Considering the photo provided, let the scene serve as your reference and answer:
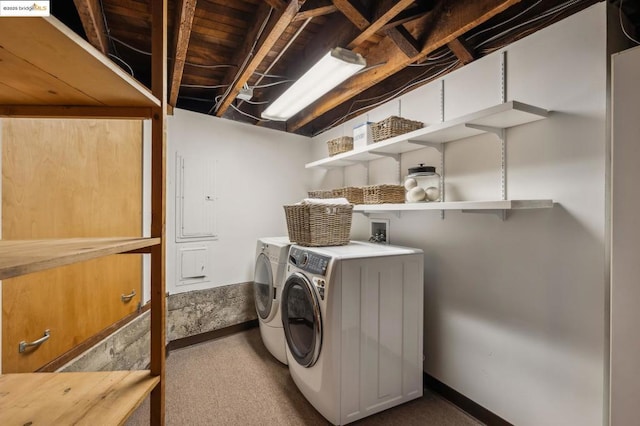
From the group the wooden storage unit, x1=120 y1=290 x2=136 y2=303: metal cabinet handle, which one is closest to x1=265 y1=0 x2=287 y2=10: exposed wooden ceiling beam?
the wooden storage unit

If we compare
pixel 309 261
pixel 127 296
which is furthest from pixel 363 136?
pixel 127 296

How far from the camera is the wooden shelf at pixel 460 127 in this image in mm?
1442

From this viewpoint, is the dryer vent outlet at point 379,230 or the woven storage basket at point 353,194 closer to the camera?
the woven storage basket at point 353,194

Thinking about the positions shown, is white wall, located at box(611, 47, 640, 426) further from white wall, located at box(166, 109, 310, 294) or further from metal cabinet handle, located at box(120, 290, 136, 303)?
white wall, located at box(166, 109, 310, 294)

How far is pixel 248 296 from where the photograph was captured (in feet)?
10.5

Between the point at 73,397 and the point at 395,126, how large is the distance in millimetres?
2080

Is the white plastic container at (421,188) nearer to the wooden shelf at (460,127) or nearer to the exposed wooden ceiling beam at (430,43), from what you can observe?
the wooden shelf at (460,127)

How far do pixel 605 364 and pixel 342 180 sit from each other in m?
2.49

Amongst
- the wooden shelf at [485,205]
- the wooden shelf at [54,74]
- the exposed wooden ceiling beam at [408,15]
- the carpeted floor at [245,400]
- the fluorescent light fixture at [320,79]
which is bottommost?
the carpeted floor at [245,400]

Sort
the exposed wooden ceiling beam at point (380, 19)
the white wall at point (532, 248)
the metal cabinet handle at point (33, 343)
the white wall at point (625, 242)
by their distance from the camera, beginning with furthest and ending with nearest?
the exposed wooden ceiling beam at point (380, 19), the white wall at point (532, 248), the metal cabinet handle at point (33, 343), the white wall at point (625, 242)

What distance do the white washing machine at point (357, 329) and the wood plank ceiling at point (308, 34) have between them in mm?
1351

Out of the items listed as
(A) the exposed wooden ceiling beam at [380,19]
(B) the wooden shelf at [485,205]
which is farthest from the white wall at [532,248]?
(A) the exposed wooden ceiling beam at [380,19]

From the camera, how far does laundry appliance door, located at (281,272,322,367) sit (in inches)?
71.9

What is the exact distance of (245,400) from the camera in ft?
6.66
